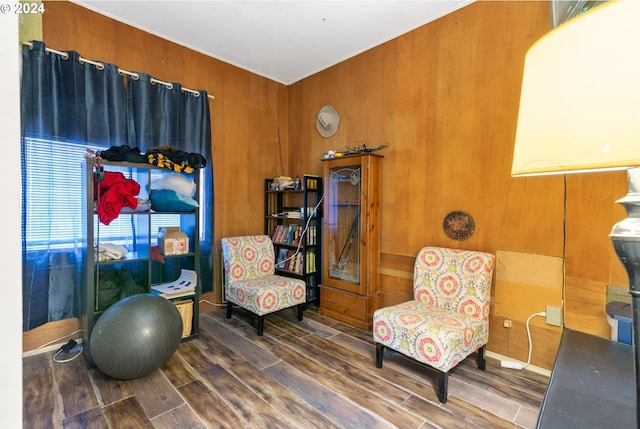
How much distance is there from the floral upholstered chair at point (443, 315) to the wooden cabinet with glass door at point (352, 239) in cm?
55

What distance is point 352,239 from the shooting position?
301 centimetres

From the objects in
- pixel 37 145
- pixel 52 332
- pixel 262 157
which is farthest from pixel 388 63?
pixel 52 332

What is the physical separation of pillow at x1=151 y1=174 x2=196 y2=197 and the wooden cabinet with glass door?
53.7 inches

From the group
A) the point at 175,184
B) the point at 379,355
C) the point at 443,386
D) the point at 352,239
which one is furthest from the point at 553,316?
the point at 175,184

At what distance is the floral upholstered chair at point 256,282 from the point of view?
271 centimetres

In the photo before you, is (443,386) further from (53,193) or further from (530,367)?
(53,193)

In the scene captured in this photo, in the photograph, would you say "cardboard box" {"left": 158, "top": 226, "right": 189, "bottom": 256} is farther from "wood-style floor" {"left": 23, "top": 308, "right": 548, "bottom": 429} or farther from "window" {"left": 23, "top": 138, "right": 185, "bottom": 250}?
"wood-style floor" {"left": 23, "top": 308, "right": 548, "bottom": 429}

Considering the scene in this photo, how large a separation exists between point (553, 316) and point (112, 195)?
10.8ft

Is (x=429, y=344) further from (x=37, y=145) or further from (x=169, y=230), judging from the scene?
(x=37, y=145)

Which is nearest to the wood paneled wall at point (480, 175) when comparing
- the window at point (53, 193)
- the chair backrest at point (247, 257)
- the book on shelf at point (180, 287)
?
the chair backrest at point (247, 257)

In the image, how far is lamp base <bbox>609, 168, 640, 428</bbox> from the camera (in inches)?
20.6

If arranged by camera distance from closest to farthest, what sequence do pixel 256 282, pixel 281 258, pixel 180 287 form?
pixel 180 287 < pixel 256 282 < pixel 281 258

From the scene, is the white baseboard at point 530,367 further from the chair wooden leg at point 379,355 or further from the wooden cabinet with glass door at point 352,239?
the wooden cabinet with glass door at point 352,239

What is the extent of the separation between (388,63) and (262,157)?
1852mm
